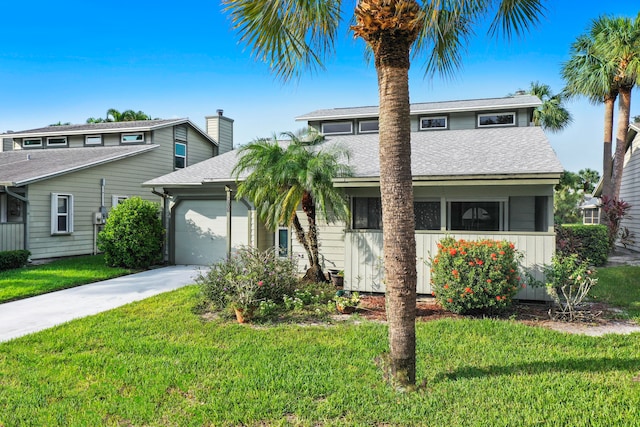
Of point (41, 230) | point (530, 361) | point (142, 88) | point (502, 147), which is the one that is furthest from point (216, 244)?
point (142, 88)

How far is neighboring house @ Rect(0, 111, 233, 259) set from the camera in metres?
13.0

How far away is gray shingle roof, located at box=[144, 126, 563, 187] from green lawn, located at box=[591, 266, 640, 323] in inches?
115

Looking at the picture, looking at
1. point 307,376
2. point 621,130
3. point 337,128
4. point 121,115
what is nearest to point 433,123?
point 337,128

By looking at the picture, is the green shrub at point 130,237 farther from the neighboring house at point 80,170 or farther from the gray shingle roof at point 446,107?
the gray shingle roof at point 446,107

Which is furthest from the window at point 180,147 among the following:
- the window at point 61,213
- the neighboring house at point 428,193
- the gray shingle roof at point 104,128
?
the neighboring house at point 428,193

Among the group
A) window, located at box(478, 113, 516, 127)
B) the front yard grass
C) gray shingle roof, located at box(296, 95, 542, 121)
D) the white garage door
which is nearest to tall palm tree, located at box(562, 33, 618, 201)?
gray shingle roof, located at box(296, 95, 542, 121)

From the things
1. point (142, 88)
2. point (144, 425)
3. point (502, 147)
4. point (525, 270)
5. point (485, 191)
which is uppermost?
point (142, 88)

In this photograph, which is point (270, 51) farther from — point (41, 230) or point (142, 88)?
point (142, 88)

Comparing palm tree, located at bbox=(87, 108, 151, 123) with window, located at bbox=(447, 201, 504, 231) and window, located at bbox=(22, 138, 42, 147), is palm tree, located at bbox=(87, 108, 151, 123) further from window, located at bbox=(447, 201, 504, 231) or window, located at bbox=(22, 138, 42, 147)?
window, located at bbox=(447, 201, 504, 231)

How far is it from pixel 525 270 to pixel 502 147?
14.1ft

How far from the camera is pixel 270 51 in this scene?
5621 millimetres

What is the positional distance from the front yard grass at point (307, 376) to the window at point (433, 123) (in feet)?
31.9

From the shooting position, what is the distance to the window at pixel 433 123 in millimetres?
14681

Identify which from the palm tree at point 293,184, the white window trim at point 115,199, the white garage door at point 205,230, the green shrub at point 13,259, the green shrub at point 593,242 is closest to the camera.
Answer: the palm tree at point 293,184
